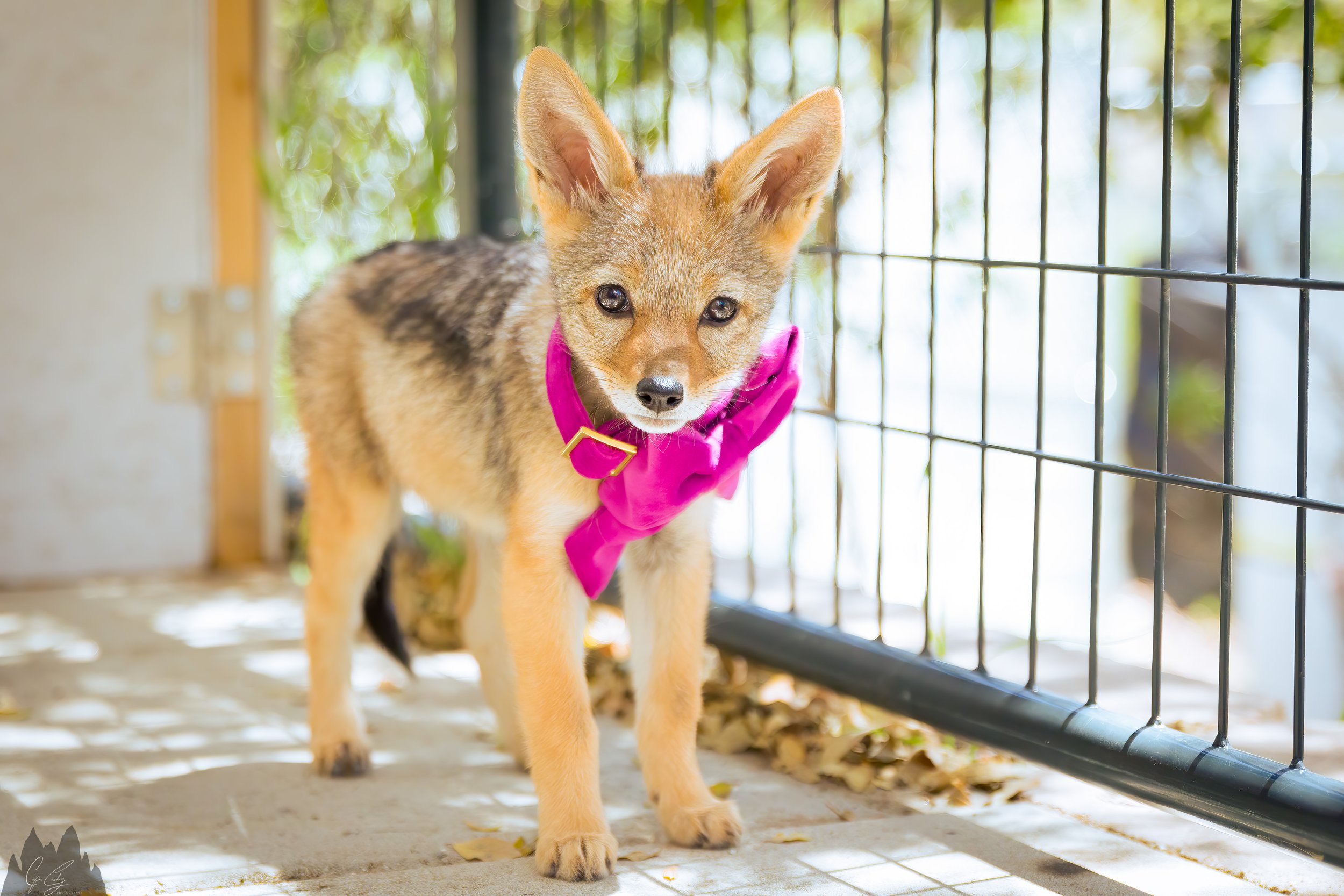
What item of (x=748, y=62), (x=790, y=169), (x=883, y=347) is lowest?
(x=883, y=347)

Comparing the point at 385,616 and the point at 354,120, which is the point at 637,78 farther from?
the point at 385,616

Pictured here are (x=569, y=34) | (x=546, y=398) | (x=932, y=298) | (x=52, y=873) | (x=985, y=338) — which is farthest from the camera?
(x=569, y=34)

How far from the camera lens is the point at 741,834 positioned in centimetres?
298

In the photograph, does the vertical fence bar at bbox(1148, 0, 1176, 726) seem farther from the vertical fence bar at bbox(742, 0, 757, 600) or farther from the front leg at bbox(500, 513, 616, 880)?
the vertical fence bar at bbox(742, 0, 757, 600)

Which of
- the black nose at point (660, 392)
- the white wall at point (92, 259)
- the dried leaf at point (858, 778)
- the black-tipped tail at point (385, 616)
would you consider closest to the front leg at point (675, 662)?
the dried leaf at point (858, 778)

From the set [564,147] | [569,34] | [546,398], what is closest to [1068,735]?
[546,398]

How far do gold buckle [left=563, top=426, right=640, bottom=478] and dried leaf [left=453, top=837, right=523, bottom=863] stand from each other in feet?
2.93

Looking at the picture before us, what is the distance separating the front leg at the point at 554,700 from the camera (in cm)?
274

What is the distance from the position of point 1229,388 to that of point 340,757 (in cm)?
240

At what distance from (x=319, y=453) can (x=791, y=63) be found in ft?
6.16

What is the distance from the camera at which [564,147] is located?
2865 mm

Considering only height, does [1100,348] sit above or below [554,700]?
above

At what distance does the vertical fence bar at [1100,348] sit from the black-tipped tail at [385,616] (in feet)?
6.55

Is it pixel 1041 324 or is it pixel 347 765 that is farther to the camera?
pixel 347 765
